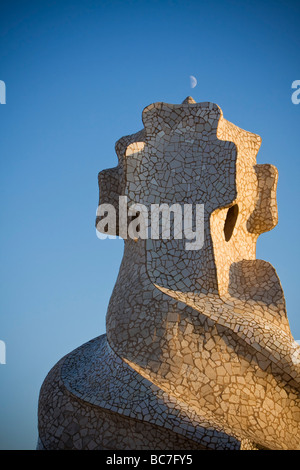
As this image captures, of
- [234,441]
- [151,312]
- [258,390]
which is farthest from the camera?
[151,312]

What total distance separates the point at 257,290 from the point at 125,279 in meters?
2.27

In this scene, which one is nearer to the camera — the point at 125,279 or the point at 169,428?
the point at 169,428

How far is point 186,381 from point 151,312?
4.02ft

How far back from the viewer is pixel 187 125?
1063cm

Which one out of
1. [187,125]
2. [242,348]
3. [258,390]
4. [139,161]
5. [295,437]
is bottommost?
[295,437]

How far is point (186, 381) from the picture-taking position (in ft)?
28.9

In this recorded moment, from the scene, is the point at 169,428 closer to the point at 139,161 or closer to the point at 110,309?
the point at 110,309

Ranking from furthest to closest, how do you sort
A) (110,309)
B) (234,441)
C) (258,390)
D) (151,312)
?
(110,309) → (151,312) → (258,390) → (234,441)

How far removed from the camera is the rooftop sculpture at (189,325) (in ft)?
27.9

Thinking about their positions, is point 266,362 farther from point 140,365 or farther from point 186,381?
point 140,365

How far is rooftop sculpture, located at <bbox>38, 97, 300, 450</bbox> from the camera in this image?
335 inches

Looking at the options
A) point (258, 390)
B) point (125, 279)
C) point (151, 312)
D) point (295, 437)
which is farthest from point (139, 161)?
point (295, 437)

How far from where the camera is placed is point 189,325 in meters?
9.10

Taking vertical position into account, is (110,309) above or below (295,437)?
above
